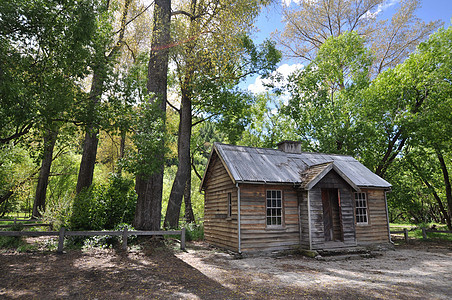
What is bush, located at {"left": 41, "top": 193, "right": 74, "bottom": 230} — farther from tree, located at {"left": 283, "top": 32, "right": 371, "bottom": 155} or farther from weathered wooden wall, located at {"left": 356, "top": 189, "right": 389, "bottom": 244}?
tree, located at {"left": 283, "top": 32, "right": 371, "bottom": 155}

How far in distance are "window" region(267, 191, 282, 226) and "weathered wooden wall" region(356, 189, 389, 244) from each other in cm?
470

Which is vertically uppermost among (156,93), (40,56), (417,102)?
(417,102)

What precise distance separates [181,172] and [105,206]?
636 cm

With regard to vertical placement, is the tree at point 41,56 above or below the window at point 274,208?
above

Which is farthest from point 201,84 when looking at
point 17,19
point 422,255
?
point 422,255

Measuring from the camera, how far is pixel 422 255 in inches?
500

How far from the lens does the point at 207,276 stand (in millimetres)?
8164

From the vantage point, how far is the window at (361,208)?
14.6 metres

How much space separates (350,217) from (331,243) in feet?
5.71

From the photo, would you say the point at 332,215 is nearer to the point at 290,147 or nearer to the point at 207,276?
A: the point at 290,147

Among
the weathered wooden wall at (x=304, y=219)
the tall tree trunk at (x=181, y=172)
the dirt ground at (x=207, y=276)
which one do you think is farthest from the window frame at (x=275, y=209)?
the tall tree trunk at (x=181, y=172)

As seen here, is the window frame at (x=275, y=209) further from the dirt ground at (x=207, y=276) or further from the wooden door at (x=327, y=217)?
the wooden door at (x=327, y=217)

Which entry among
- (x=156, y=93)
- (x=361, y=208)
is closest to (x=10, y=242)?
(x=156, y=93)

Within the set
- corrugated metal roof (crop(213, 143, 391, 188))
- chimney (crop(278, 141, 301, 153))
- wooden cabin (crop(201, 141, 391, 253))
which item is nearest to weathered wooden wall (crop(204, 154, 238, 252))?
wooden cabin (crop(201, 141, 391, 253))
